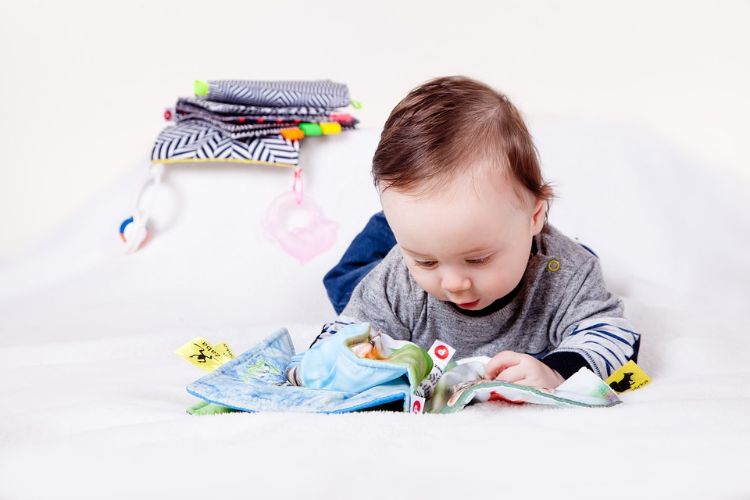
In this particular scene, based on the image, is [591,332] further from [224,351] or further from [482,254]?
[224,351]

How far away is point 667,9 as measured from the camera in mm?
2984

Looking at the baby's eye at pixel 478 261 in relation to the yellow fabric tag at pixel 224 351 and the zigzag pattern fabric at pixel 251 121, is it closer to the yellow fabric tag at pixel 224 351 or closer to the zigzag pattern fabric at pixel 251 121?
the yellow fabric tag at pixel 224 351

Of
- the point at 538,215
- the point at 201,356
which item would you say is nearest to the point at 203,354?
the point at 201,356

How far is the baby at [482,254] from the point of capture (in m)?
1.18

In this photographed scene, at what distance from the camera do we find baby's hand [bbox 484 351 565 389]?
1163 mm

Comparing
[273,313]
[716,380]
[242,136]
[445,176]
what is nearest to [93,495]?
[445,176]

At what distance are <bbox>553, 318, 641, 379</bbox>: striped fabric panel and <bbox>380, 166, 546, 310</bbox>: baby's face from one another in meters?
0.13

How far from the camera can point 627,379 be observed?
4.13 feet

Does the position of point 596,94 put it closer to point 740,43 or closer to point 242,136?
point 740,43

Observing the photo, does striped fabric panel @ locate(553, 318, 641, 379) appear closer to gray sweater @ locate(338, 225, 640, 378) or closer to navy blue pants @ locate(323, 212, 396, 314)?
gray sweater @ locate(338, 225, 640, 378)

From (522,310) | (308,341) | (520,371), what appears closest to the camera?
(520,371)

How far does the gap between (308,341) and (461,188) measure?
57cm

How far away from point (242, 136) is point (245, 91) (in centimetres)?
13

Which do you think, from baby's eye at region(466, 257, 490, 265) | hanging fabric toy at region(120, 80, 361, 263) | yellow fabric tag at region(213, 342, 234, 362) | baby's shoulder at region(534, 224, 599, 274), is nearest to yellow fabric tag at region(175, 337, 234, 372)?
yellow fabric tag at region(213, 342, 234, 362)
